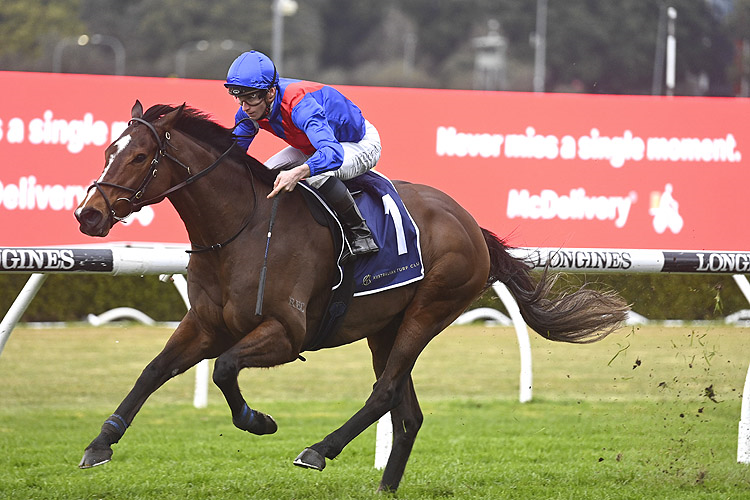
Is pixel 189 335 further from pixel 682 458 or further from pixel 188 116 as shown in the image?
pixel 682 458

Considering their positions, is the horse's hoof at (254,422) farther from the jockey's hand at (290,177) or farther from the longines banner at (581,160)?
the longines banner at (581,160)

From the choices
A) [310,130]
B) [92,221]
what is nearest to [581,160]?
[310,130]

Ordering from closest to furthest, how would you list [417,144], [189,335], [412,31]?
[189,335] → [417,144] → [412,31]

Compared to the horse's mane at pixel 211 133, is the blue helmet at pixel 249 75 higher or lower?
higher

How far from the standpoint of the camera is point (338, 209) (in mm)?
4164

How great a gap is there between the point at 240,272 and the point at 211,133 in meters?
0.59

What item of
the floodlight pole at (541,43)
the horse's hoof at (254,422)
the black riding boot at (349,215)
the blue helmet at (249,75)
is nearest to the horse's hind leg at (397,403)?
the horse's hoof at (254,422)

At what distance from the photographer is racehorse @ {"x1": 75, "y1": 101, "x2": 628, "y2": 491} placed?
3795 mm

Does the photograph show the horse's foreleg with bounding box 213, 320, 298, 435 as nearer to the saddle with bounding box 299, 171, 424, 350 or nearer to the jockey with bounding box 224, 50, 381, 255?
the saddle with bounding box 299, 171, 424, 350

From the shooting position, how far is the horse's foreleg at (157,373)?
3762 millimetres

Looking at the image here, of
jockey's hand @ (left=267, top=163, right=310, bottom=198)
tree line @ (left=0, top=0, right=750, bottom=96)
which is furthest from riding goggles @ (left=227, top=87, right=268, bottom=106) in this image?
tree line @ (left=0, top=0, right=750, bottom=96)

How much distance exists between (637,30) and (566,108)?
2429cm

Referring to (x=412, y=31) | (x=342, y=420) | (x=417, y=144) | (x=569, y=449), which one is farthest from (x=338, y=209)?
(x=412, y=31)

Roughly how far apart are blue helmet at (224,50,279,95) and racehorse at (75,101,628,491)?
0.23m
